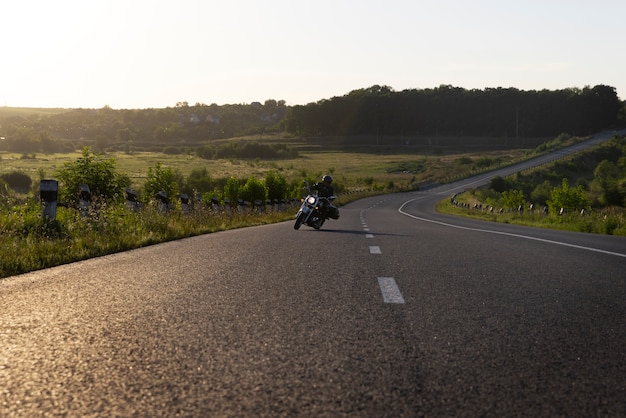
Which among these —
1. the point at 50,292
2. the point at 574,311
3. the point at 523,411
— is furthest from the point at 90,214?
the point at 523,411

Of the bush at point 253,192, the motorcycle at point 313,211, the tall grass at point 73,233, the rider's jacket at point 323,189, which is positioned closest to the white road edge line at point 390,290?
the tall grass at point 73,233

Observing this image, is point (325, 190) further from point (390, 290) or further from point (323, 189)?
point (390, 290)

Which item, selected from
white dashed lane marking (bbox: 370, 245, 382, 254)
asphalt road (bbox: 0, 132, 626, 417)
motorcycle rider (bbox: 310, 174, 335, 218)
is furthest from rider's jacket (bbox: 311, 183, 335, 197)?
asphalt road (bbox: 0, 132, 626, 417)

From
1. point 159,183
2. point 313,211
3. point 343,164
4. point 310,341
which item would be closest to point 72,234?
point 310,341

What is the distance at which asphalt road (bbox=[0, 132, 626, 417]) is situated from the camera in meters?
3.73

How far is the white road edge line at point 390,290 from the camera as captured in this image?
22.2ft

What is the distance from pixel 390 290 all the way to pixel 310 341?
244 centimetres

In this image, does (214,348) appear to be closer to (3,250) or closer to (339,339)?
(339,339)

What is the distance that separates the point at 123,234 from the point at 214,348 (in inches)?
350

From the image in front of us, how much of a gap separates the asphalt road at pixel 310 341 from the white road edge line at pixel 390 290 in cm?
3

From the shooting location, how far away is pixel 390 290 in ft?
24.0

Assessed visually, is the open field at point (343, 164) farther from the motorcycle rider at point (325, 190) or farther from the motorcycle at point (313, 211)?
the motorcycle at point (313, 211)

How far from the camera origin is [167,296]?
682 centimetres

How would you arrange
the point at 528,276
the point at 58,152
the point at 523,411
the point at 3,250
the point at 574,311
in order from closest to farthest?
1. the point at 523,411
2. the point at 574,311
3. the point at 528,276
4. the point at 3,250
5. the point at 58,152
